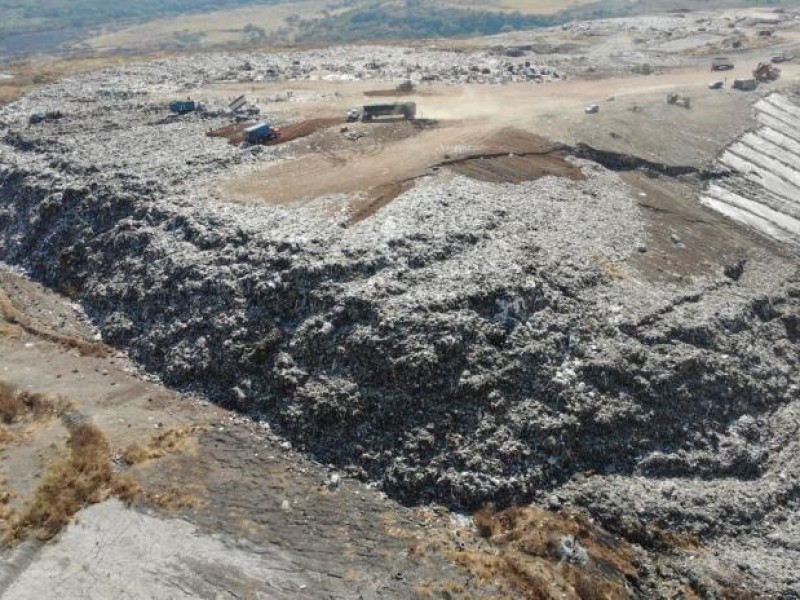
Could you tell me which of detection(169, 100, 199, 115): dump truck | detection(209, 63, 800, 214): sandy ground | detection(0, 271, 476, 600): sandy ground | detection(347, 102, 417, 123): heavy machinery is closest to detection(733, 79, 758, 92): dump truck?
detection(209, 63, 800, 214): sandy ground

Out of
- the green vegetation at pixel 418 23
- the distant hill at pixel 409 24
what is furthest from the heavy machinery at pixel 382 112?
the green vegetation at pixel 418 23

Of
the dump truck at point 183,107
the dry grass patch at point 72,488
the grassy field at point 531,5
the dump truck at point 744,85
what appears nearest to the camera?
the dry grass patch at point 72,488

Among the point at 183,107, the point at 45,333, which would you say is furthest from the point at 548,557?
the point at 183,107

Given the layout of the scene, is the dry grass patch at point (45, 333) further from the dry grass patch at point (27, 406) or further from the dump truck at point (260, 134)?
the dump truck at point (260, 134)

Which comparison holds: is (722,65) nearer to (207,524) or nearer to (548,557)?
(548,557)

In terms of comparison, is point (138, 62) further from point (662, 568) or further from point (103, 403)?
point (662, 568)

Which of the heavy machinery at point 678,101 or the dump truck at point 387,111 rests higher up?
the dump truck at point 387,111
